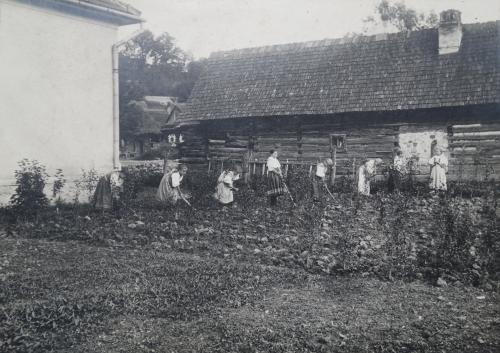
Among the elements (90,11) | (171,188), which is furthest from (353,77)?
(90,11)

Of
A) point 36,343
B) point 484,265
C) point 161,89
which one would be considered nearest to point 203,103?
point 484,265

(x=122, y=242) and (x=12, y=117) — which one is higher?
(x=12, y=117)

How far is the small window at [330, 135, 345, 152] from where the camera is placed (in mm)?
17484

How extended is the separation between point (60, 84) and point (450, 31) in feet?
44.8

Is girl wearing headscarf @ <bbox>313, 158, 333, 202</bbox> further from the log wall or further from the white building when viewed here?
the white building

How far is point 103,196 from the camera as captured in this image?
11.8 metres

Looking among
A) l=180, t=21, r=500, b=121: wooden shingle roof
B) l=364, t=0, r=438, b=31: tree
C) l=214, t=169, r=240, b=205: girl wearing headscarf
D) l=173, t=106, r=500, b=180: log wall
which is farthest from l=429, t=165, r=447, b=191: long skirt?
l=364, t=0, r=438, b=31: tree

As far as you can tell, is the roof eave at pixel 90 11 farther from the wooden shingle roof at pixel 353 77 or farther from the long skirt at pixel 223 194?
the wooden shingle roof at pixel 353 77

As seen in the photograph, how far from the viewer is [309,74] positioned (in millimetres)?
18828

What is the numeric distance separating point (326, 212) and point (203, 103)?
10507 mm

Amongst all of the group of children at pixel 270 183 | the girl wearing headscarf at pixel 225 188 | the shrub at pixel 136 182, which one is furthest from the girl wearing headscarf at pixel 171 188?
the girl wearing headscarf at pixel 225 188

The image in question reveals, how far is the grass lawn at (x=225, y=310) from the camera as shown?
4.57 metres

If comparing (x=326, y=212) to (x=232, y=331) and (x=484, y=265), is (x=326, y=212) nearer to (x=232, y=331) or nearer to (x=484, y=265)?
(x=484, y=265)

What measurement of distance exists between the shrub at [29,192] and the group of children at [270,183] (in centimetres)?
145
